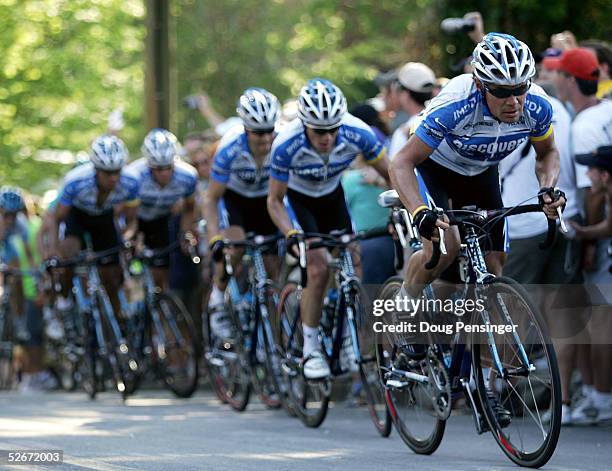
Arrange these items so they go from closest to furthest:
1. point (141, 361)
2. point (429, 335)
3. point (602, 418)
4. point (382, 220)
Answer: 1. point (429, 335)
2. point (602, 418)
3. point (382, 220)
4. point (141, 361)

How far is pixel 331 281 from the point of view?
10078mm

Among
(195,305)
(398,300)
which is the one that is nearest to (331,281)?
(398,300)

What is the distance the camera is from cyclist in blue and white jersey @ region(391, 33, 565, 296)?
7555 millimetres

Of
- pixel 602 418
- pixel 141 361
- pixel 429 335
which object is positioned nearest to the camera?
pixel 429 335

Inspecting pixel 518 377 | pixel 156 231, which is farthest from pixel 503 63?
pixel 156 231

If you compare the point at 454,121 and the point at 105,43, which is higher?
the point at 105,43

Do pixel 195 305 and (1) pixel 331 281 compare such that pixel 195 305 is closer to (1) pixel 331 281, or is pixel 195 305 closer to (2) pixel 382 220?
(2) pixel 382 220

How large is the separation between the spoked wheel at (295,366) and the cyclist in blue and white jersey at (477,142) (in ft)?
6.72

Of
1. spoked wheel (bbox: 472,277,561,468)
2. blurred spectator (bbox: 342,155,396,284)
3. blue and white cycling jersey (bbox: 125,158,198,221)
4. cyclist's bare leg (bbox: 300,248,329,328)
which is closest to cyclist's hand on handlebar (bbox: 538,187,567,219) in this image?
spoked wheel (bbox: 472,277,561,468)

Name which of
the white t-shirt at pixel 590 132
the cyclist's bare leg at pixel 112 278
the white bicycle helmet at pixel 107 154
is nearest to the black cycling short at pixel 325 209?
the white t-shirt at pixel 590 132

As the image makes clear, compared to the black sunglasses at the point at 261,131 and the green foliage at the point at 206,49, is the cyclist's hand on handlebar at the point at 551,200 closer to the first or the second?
the black sunglasses at the point at 261,131

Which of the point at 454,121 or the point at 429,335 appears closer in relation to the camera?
the point at 454,121

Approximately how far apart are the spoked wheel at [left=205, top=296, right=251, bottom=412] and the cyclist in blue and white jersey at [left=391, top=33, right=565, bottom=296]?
348 centimetres

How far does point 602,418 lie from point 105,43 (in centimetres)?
2077
